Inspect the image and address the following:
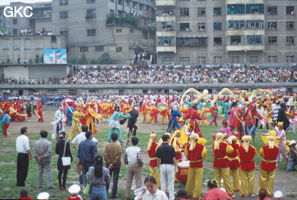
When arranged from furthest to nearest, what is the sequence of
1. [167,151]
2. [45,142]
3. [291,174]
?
1. [291,174]
2. [45,142]
3. [167,151]

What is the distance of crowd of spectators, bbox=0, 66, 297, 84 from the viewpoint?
58.4m

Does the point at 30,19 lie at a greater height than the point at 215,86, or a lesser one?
greater

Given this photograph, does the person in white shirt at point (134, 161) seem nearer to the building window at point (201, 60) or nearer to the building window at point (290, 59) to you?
the building window at point (201, 60)

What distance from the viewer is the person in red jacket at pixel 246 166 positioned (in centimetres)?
1241

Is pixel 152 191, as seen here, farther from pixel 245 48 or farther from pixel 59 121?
pixel 245 48

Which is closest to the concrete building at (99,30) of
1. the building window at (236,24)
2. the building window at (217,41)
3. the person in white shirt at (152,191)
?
the building window at (217,41)

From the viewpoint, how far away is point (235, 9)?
65.3 metres

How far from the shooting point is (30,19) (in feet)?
253

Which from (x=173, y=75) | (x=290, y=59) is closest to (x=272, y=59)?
(x=290, y=59)

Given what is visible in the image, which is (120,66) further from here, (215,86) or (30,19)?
(30,19)

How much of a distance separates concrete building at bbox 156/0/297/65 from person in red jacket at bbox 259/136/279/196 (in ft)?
177

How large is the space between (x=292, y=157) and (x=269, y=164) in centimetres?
354

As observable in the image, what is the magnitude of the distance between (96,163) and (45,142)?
3.69 metres

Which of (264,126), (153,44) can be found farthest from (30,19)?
(264,126)
